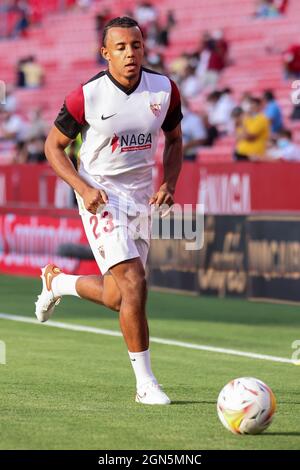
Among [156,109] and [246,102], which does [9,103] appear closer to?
[246,102]

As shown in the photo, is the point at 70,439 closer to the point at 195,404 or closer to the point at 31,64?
the point at 195,404

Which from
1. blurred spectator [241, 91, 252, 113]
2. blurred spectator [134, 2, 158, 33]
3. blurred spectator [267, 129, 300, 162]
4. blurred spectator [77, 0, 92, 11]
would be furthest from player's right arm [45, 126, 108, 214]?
blurred spectator [77, 0, 92, 11]

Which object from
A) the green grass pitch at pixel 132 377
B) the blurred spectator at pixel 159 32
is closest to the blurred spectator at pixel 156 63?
the blurred spectator at pixel 159 32

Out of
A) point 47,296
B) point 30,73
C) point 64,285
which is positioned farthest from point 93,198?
point 30,73

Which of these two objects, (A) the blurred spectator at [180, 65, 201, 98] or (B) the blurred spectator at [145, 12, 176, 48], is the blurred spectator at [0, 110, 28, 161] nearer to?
(B) the blurred spectator at [145, 12, 176, 48]

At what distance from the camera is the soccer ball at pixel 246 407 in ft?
22.8

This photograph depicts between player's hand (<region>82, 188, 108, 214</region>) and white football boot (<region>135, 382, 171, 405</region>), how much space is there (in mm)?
1161

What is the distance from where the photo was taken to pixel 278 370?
1019cm

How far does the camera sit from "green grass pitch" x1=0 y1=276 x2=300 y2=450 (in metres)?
6.82

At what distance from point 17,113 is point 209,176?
539 inches

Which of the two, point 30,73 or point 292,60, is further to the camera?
point 30,73

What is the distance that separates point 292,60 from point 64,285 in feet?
52.0

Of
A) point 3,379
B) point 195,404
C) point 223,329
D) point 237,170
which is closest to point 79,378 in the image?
point 3,379

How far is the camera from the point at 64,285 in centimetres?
933
